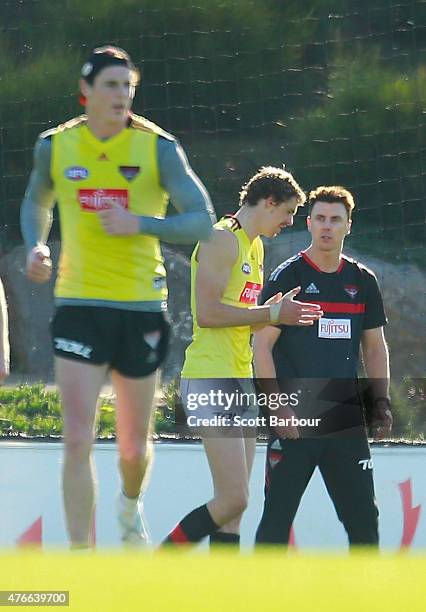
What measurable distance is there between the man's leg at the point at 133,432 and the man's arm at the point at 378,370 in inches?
49.0

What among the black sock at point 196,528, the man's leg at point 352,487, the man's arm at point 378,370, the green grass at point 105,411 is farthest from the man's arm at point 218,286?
the green grass at point 105,411

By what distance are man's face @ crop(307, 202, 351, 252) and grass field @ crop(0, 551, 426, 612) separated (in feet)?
5.19

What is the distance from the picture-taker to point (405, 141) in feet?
37.6

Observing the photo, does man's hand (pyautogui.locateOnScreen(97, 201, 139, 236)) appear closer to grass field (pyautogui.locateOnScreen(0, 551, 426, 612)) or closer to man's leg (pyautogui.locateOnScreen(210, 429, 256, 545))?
grass field (pyautogui.locateOnScreen(0, 551, 426, 612))

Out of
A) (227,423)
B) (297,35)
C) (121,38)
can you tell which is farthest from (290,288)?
(297,35)

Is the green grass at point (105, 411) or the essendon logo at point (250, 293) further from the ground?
the essendon logo at point (250, 293)

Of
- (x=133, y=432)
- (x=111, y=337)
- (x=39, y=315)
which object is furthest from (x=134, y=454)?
(x=39, y=315)

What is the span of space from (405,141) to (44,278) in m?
7.29

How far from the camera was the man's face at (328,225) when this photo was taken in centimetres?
570

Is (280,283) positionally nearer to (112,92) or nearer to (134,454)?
(134,454)

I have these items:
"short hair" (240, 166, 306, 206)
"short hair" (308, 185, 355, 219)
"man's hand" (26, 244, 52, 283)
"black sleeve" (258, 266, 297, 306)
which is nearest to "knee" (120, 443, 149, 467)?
"man's hand" (26, 244, 52, 283)

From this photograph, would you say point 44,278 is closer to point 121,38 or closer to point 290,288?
point 290,288

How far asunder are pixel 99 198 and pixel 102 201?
2cm

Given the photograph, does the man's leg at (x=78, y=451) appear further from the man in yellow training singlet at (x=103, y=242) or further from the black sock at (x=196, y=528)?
the black sock at (x=196, y=528)
